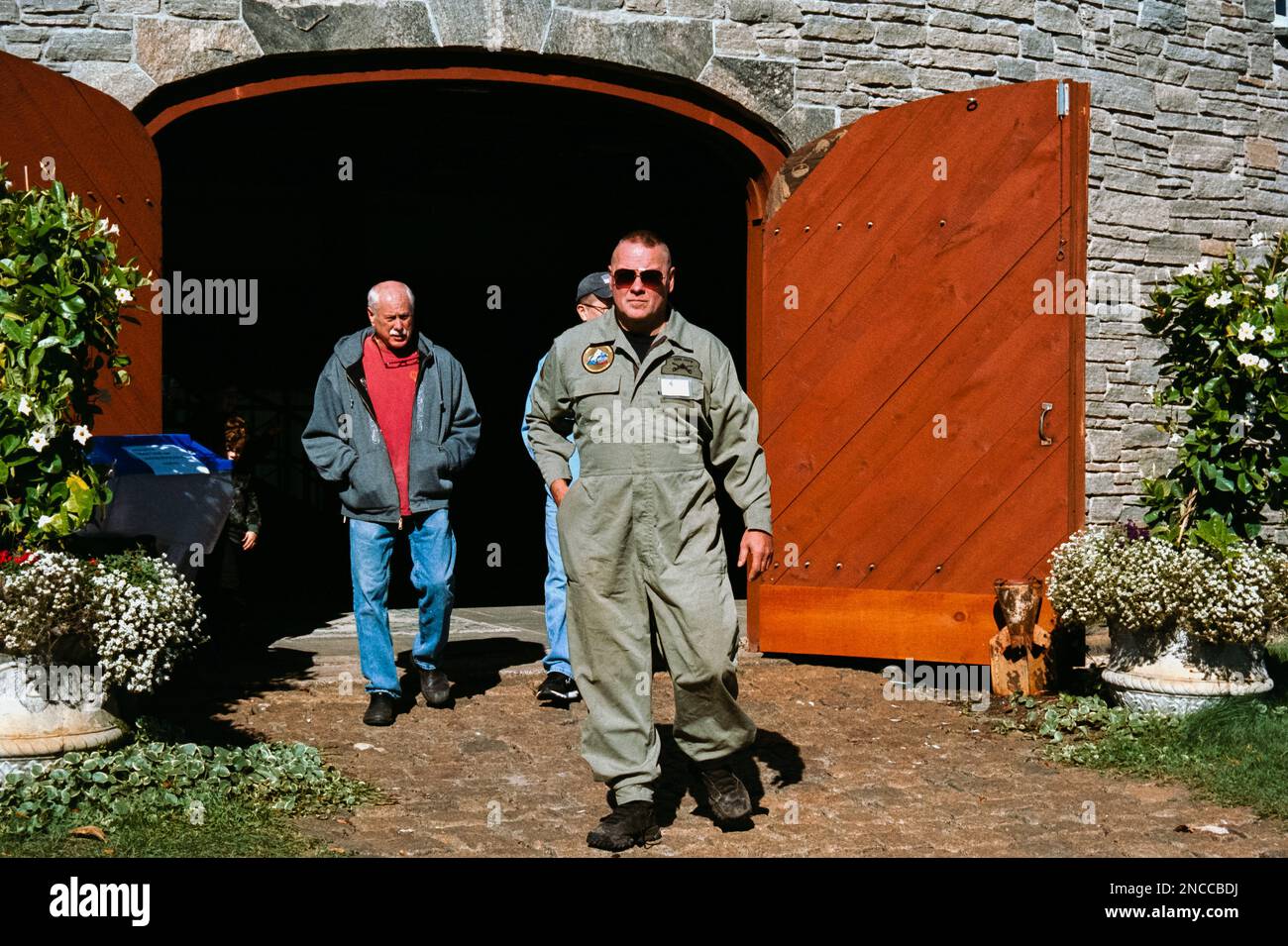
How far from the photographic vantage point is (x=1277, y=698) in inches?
231

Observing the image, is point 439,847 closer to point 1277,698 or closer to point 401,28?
point 1277,698

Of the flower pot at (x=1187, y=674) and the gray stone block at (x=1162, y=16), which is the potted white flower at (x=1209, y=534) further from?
the gray stone block at (x=1162, y=16)

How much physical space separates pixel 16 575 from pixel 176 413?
11.2 metres

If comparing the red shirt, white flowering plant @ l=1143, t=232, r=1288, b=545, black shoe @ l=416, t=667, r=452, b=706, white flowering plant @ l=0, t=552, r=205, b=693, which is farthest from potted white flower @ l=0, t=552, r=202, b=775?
white flowering plant @ l=1143, t=232, r=1288, b=545

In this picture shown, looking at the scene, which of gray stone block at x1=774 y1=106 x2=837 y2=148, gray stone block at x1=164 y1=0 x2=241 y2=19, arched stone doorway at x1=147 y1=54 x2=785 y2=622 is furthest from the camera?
arched stone doorway at x1=147 y1=54 x2=785 y2=622

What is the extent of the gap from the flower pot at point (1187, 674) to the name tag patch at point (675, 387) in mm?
2484

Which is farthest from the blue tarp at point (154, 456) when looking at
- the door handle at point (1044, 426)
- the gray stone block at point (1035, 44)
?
the gray stone block at point (1035, 44)

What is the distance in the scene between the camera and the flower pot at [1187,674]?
5598 millimetres

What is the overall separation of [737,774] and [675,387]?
1.64 meters

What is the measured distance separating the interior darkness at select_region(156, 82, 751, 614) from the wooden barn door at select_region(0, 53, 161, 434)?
16.0 ft

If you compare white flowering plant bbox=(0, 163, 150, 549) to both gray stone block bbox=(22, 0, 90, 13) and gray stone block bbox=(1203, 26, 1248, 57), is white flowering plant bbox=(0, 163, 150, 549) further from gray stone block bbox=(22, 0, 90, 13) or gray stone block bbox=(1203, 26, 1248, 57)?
gray stone block bbox=(1203, 26, 1248, 57)

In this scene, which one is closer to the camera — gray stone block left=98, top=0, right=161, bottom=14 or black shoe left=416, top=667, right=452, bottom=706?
black shoe left=416, top=667, right=452, bottom=706

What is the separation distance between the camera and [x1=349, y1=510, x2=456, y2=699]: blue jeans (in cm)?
594

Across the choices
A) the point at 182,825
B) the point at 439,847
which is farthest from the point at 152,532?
the point at 439,847
